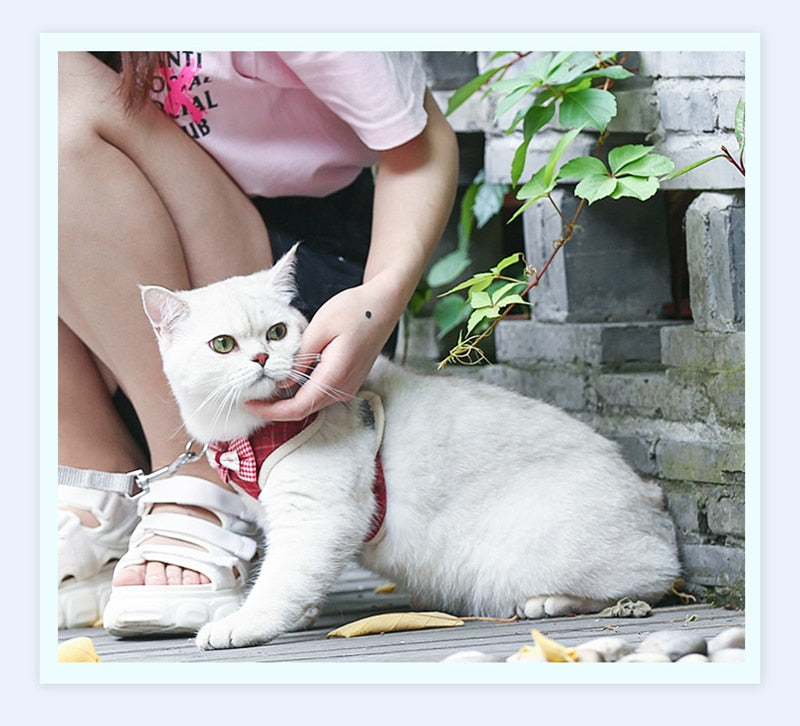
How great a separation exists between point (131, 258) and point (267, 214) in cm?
24

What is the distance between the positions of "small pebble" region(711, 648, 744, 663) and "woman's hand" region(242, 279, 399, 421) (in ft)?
1.66

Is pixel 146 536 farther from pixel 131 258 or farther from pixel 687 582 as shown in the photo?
pixel 687 582

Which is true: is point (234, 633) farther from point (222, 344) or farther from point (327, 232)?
point (327, 232)

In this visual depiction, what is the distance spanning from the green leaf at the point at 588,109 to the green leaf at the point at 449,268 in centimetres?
51

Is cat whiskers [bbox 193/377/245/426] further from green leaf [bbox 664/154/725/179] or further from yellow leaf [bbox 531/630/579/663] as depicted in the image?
green leaf [bbox 664/154/725/179]

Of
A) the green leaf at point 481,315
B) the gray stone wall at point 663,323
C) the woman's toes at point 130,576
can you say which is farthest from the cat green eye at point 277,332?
the gray stone wall at point 663,323

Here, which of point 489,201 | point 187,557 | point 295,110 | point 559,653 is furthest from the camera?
point 489,201

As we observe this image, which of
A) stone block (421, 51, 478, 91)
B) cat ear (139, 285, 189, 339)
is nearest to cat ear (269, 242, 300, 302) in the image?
cat ear (139, 285, 189, 339)

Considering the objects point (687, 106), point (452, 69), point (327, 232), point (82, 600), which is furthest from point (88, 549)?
point (452, 69)

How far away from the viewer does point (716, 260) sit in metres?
1.38

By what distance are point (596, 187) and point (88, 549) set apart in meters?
0.82

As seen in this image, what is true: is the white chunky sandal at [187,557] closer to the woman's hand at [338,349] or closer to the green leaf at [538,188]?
the woman's hand at [338,349]

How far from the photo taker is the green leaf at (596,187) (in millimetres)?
1348

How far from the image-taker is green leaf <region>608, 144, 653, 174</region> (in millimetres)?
1352
